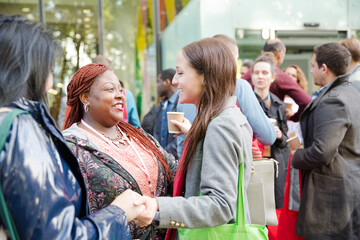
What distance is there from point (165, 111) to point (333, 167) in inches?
105

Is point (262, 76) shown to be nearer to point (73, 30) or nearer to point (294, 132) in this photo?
point (294, 132)

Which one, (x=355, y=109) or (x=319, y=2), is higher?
(x=319, y=2)

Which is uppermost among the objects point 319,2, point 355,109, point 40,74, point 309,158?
point 319,2

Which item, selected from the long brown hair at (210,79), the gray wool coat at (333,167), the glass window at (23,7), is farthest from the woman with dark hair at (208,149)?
the glass window at (23,7)

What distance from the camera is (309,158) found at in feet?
11.2

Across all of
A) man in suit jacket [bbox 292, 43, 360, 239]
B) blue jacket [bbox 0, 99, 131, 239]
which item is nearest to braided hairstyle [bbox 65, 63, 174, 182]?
blue jacket [bbox 0, 99, 131, 239]

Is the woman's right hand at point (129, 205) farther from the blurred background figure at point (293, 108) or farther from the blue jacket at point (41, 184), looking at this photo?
the blurred background figure at point (293, 108)

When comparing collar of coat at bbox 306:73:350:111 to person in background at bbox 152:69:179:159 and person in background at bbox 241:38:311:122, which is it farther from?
person in background at bbox 152:69:179:159

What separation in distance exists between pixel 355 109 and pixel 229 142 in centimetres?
200

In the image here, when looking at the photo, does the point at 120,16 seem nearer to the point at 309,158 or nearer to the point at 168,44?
the point at 168,44

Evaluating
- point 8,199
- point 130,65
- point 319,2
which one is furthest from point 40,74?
point 130,65

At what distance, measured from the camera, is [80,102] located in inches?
95.7

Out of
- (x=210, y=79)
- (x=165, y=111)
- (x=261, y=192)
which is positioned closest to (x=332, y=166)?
(x=261, y=192)

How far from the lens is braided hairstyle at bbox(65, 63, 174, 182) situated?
93.4 inches
